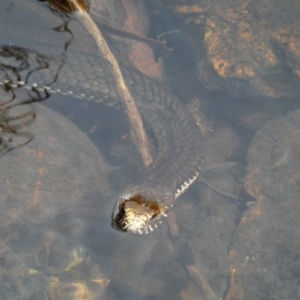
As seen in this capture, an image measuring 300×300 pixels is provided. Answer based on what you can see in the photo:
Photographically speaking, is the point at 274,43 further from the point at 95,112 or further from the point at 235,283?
the point at 235,283

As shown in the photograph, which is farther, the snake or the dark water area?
the snake

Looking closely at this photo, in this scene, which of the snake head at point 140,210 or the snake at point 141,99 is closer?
the snake head at point 140,210

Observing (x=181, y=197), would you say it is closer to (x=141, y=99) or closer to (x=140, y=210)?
(x=140, y=210)

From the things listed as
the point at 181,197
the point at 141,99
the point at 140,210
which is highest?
the point at 141,99

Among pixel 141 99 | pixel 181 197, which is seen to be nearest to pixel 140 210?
pixel 181 197

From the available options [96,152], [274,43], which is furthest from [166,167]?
[274,43]
